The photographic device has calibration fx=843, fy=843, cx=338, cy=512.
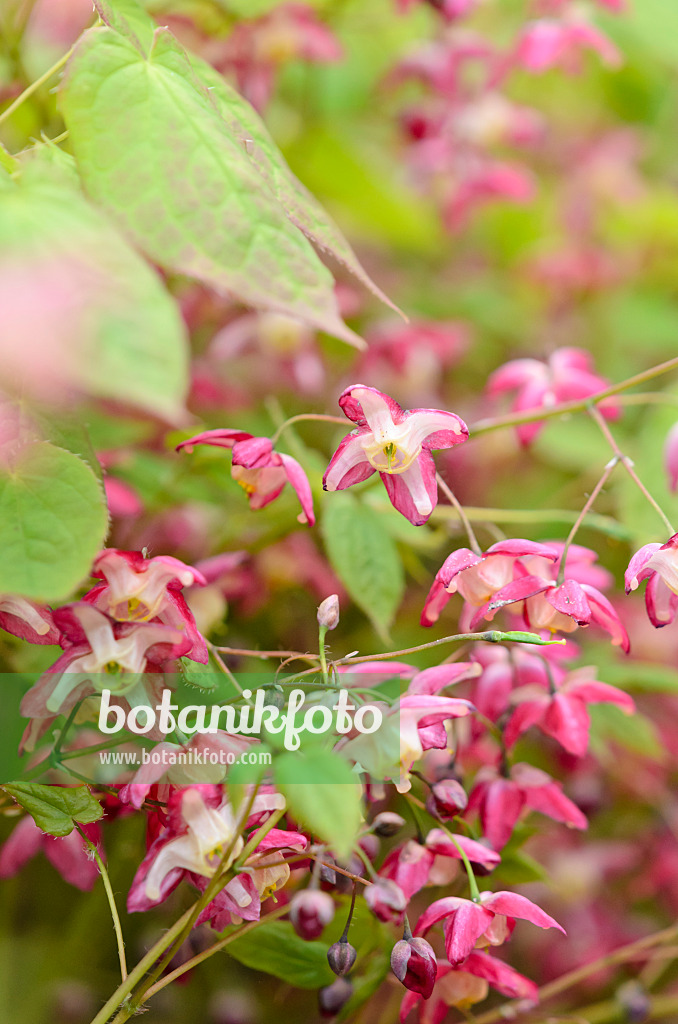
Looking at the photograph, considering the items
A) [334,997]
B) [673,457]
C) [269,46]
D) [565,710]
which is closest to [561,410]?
[673,457]

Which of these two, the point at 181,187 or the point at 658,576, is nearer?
the point at 181,187

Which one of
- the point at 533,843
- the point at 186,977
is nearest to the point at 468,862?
the point at 186,977

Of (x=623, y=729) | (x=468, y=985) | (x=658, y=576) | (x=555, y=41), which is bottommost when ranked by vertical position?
(x=623, y=729)

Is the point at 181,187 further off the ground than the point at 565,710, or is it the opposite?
the point at 181,187

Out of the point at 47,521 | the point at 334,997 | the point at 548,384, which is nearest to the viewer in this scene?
the point at 47,521

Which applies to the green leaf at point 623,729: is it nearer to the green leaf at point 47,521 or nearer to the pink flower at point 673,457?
the pink flower at point 673,457

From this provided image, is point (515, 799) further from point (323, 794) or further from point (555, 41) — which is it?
point (555, 41)

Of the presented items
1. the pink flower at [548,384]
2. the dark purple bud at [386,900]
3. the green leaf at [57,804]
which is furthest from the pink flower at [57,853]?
the pink flower at [548,384]
